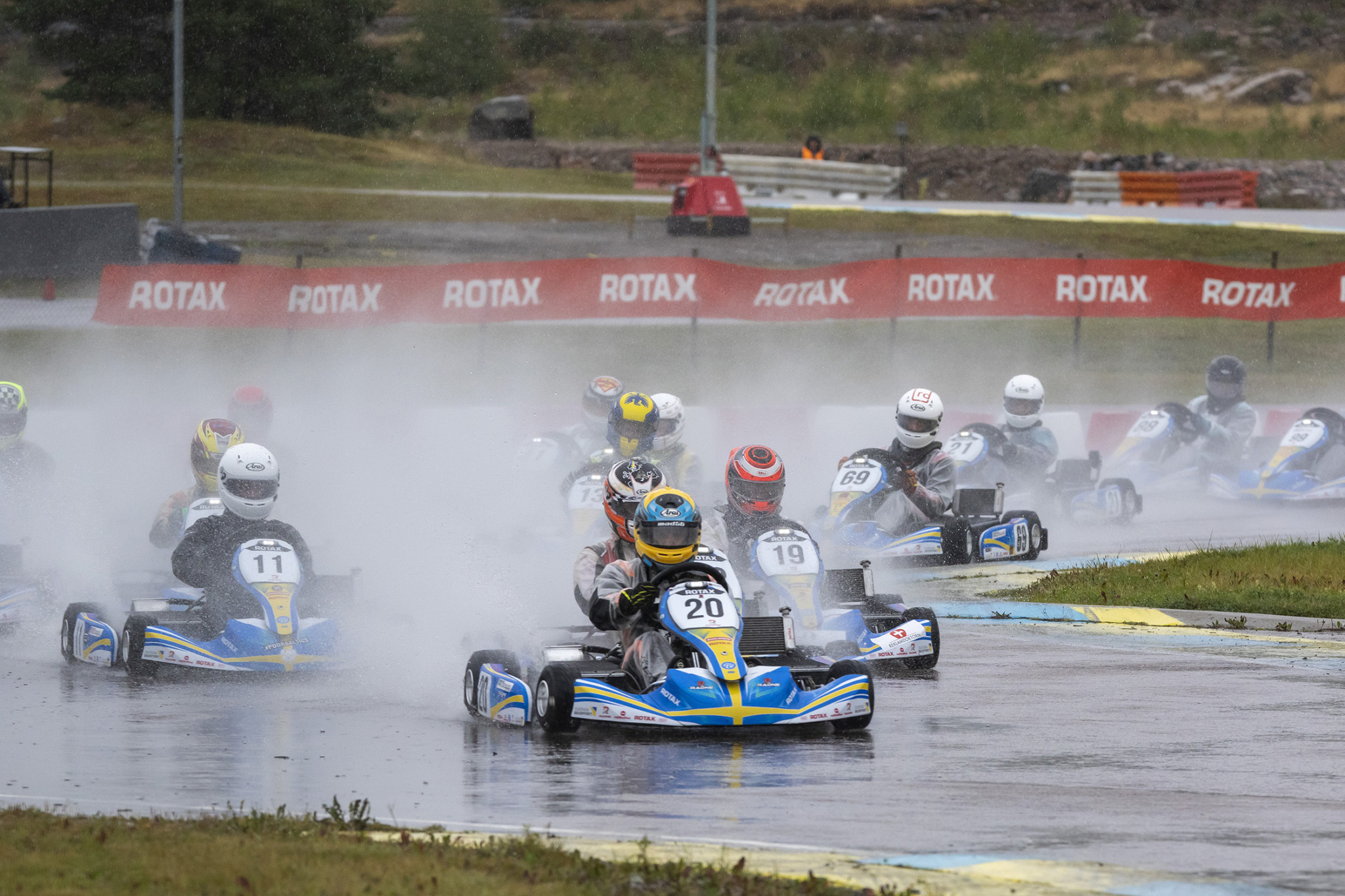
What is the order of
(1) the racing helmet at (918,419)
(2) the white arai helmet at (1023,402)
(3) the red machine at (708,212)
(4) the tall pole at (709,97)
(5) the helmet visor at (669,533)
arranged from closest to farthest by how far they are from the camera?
(5) the helmet visor at (669,533) < (1) the racing helmet at (918,419) < (2) the white arai helmet at (1023,402) < (4) the tall pole at (709,97) < (3) the red machine at (708,212)

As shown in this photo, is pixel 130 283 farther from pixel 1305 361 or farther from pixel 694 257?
pixel 1305 361

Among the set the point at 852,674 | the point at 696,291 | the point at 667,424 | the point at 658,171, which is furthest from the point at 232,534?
the point at 658,171

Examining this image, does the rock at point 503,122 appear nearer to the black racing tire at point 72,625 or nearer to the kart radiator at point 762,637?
the black racing tire at point 72,625

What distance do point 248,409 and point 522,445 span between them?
2.72 metres

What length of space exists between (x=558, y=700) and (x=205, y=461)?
590 centimetres

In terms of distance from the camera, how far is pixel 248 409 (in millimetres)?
17578

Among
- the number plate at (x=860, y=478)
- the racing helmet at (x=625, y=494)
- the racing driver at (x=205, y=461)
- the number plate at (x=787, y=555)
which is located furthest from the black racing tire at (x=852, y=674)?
the number plate at (x=860, y=478)

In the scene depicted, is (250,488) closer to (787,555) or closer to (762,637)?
(787,555)

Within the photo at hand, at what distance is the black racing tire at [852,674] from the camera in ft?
32.4

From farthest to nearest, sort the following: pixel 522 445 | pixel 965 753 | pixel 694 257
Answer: pixel 694 257, pixel 522 445, pixel 965 753

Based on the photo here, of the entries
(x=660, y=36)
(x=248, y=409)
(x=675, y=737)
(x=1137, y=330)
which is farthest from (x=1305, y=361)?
(x=660, y=36)

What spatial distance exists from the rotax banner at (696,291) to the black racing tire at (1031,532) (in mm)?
9228

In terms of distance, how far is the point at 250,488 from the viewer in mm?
12727

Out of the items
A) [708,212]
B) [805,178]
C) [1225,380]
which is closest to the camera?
[1225,380]
